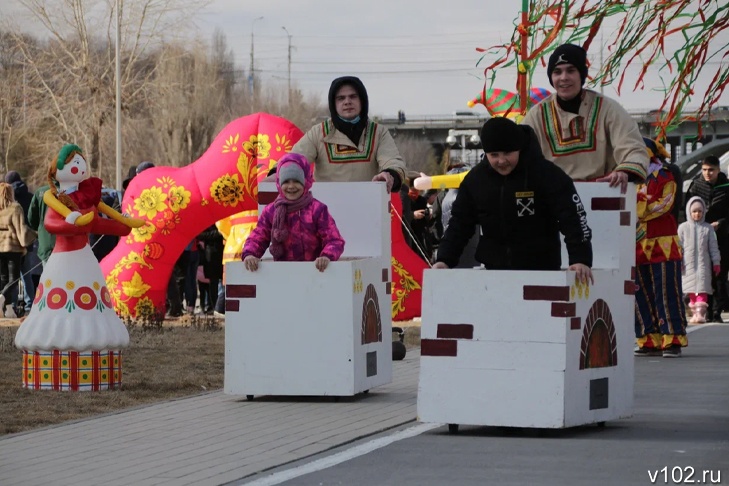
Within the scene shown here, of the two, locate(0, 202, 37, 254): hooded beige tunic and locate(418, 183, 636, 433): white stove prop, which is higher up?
locate(0, 202, 37, 254): hooded beige tunic

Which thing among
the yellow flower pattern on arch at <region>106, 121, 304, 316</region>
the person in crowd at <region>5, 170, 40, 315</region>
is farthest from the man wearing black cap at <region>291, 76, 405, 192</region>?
the person in crowd at <region>5, 170, 40, 315</region>

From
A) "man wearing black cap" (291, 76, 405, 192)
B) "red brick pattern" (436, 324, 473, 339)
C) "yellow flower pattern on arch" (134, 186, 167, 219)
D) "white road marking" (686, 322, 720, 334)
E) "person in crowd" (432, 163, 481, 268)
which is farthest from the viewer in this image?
"person in crowd" (432, 163, 481, 268)

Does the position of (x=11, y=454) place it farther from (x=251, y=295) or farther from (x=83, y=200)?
(x=83, y=200)

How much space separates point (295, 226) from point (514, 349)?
280 cm

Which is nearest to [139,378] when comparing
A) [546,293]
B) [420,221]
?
[546,293]

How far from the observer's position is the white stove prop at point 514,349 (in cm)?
905

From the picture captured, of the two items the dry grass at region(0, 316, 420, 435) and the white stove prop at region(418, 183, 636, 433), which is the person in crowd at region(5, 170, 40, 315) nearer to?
the dry grass at region(0, 316, 420, 435)

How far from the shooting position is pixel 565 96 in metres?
10.9

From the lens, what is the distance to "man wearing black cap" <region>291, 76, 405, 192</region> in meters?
12.2

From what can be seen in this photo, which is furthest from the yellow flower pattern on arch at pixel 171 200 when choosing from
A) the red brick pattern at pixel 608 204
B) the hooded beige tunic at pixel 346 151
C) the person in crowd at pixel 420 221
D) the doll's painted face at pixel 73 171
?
the red brick pattern at pixel 608 204

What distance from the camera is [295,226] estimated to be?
11.5 metres

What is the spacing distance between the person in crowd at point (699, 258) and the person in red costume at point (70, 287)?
36.2 ft

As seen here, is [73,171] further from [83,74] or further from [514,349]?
[83,74]

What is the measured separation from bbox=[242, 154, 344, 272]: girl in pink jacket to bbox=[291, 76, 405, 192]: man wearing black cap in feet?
2.67
